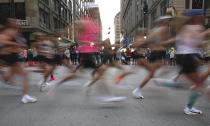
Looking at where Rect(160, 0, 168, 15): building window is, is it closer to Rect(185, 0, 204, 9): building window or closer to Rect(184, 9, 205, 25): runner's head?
Rect(185, 0, 204, 9): building window

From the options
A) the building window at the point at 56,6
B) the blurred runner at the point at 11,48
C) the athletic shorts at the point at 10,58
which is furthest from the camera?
the building window at the point at 56,6

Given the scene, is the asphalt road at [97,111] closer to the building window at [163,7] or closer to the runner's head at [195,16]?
the runner's head at [195,16]

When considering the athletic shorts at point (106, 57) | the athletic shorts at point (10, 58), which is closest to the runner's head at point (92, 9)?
the athletic shorts at point (106, 57)

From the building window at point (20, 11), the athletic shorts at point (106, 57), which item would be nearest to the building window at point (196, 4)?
the athletic shorts at point (106, 57)

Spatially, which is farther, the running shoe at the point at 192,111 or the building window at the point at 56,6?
the building window at the point at 56,6

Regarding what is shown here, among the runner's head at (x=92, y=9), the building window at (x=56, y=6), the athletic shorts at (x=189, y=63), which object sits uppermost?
the building window at (x=56, y=6)

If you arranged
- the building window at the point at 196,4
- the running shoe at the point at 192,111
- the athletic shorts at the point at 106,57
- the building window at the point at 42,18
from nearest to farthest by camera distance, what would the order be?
the running shoe at the point at 192,111 → the athletic shorts at the point at 106,57 → the building window at the point at 196,4 → the building window at the point at 42,18

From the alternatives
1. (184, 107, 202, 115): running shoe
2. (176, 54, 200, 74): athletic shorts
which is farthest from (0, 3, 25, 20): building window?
(184, 107, 202, 115): running shoe

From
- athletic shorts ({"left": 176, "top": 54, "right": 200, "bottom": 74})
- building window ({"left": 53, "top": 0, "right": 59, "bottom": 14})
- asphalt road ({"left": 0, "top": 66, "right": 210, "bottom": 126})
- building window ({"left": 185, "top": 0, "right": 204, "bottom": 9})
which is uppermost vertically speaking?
building window ({"left": 53, "top": 0, "right": 59, "bottom": 14})

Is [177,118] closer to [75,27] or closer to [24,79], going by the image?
[75,27]

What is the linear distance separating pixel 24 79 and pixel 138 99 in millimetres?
2649

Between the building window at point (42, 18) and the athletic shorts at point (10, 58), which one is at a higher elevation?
the building window at point (42, 18)

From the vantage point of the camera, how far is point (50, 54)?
4750 millimetres

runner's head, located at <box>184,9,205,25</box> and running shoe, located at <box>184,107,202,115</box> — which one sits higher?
runner's head, located at <box>184,9,205,25</box>
